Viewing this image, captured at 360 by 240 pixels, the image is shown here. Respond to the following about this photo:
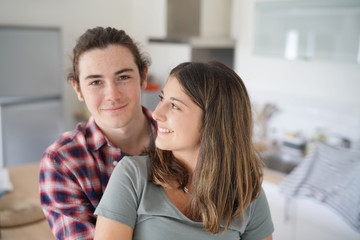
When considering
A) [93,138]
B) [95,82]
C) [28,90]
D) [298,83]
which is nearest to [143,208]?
[93,138]

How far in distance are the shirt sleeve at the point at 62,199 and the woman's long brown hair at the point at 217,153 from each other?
0.95 ft

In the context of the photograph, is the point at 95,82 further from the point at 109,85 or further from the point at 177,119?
the point at 177,119

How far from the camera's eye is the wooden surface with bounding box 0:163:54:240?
1.68 meters

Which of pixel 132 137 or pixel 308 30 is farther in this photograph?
pixel 308 30

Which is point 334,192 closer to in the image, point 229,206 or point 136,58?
point 229,206

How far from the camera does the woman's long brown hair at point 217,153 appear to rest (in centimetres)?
117

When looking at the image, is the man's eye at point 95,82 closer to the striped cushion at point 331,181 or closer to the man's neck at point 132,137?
the man's neck at point 132,137

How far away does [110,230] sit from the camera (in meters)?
1.09

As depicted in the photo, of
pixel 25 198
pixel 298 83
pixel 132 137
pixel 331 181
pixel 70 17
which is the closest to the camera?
pixel 132 137

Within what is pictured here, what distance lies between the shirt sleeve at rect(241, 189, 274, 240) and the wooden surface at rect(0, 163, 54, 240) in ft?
2.90

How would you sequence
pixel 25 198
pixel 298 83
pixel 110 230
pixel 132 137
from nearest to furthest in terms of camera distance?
pixel 110 230
pixel 132 137
pixel 25 198
pixel 298 83

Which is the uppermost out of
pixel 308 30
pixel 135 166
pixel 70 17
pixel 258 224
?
pixel 70 17

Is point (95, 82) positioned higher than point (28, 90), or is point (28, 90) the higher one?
point (95, 82)

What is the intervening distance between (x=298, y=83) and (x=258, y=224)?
6.59 ft
